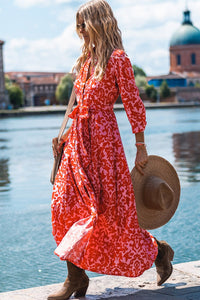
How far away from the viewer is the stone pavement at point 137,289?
10.8 ft

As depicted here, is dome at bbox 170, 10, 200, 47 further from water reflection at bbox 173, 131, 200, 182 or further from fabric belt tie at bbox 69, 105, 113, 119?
fabric belt tie at bbox 69, 105, 113, 119

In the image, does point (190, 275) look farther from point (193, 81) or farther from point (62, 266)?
point (193, 81)

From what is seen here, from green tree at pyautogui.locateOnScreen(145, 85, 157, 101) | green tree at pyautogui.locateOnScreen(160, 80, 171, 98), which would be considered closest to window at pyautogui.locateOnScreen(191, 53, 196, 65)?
green tree at pyautogui.locateOnScreen(160, 80, 171, 98)

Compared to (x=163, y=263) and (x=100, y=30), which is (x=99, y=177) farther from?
(x=100, y=30)

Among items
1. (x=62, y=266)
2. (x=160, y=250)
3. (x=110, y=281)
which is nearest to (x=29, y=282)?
(x=62, y=266)

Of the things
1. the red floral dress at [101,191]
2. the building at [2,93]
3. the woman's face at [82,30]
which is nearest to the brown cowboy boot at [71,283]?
the red floral dress at [101,191]

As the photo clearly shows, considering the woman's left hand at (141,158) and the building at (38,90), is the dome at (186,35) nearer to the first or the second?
the building at (38,90)

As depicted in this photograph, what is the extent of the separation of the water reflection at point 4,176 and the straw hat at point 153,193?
5.54 meters

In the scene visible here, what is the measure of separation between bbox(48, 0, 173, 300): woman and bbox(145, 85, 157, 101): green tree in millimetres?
113514

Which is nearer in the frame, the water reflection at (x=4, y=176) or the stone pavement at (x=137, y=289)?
the stone pavement at (x=137, y=289)

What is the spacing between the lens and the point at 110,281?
3.62 m

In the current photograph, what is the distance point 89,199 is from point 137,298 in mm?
560

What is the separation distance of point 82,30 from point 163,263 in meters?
1.34

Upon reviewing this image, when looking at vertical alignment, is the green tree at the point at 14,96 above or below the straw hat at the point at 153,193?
above
